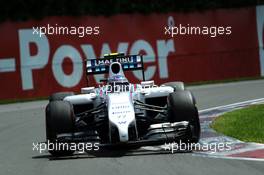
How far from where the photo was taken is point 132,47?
25.7m

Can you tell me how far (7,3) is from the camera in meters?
25.9

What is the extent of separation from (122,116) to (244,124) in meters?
3.57

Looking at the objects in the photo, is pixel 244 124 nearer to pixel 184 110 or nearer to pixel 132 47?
pixel 184 110

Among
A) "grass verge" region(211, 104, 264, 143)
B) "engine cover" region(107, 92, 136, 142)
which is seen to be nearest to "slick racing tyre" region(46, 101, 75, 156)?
"engine cover" region(107, 92, 136, 142)

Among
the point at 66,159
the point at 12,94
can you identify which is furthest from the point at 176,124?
the point at 12,94

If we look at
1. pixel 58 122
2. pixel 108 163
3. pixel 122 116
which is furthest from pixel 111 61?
pixel 108 163

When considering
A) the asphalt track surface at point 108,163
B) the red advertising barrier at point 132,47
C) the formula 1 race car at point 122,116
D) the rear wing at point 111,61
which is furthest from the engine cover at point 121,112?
the red advertising barrier at point 132,47

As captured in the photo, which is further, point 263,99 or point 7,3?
point 7,3

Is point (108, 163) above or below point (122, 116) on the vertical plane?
below

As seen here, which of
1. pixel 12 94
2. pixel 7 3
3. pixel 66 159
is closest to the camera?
pixel 66 159

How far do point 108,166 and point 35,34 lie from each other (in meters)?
15.4

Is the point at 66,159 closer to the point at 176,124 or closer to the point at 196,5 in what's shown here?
the point at 176,124

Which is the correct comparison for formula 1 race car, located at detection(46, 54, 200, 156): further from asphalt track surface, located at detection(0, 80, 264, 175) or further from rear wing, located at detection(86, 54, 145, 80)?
rear wing, located at detection(86, 54, 145, 80)

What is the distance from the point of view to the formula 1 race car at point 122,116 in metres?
11.0
